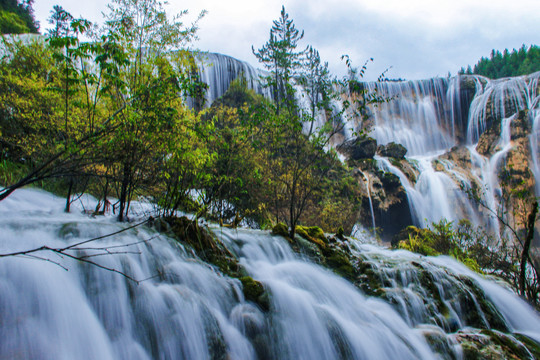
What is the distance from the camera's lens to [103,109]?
6043 mm

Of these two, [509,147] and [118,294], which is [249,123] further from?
[509,147]

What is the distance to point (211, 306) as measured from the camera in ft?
12.3

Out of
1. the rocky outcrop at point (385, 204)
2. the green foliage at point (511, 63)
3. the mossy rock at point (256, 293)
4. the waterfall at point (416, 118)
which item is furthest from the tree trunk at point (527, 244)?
the green foliage at point (511, 63)

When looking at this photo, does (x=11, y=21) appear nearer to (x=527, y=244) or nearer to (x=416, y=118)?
(x=527, y=244)

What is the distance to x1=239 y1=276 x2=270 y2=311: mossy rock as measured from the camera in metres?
4.09

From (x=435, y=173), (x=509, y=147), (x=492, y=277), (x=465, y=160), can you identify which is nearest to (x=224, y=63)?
(x=435, y=173)

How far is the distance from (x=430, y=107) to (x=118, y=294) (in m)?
37.9

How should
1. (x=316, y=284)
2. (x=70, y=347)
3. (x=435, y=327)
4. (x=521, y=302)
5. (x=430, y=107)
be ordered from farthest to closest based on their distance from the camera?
(x=430, y=107)
(x=521, y=302)
(x=316, y=284)
(x=435, y=327)
(x=70, y=347)

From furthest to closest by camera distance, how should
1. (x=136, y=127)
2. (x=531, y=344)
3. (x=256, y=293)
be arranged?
(x=136, y=127), (x=531, y=344), (x=256, y=293)

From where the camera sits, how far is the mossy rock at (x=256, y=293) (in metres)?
4.09

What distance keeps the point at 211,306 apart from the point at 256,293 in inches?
29.2

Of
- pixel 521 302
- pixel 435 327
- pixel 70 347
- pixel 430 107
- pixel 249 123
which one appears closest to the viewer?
pixel 70 347

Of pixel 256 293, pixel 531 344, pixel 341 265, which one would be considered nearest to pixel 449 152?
pixel 341 265

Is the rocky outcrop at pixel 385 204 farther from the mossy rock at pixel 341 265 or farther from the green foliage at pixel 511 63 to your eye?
the green foliage at pixel 511 63
